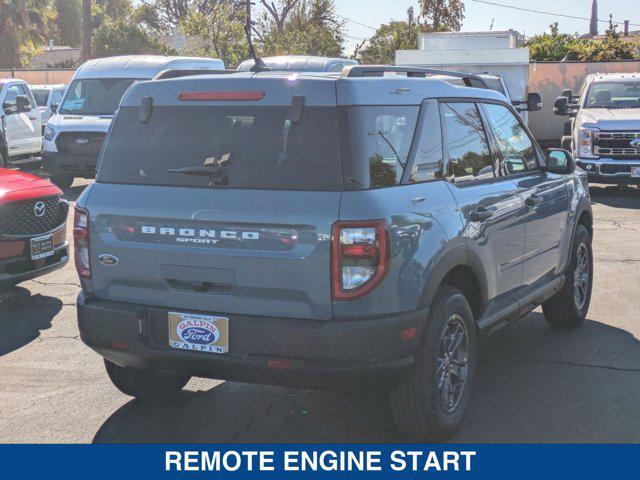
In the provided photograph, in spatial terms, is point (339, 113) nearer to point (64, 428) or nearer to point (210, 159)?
point (210, 159)

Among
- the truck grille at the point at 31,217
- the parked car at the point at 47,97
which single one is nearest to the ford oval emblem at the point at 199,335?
the truck grille at the point at 31,217

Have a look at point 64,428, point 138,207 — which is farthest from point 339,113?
point 64,428

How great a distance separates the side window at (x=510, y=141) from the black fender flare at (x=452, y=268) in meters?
0.84

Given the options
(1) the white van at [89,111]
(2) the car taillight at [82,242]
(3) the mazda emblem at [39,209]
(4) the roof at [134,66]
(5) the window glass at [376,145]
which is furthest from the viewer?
(4) the roof at [134,66]

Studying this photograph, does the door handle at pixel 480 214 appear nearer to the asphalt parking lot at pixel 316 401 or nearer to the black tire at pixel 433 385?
the black tire at pixel 433 385

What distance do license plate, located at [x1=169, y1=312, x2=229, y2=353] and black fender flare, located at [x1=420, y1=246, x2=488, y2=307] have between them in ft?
3.13

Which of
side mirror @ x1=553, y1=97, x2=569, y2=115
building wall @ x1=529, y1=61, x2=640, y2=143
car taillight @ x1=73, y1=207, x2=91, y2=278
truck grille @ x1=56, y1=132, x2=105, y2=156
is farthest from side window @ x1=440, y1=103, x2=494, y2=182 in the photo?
building wall @ x1=529, y1=61, x2=640, y2=143

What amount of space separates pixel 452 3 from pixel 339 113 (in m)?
41.3

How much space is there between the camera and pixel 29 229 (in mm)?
7414

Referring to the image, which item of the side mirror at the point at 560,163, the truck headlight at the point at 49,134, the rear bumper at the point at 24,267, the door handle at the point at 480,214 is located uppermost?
the side mirror at the point at 560,163

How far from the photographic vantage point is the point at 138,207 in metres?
4.33

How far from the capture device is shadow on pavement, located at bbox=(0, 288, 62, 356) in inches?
260

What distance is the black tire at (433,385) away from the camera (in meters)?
4.29

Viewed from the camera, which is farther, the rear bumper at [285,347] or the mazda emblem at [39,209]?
the mazda emblem at [39,209]
